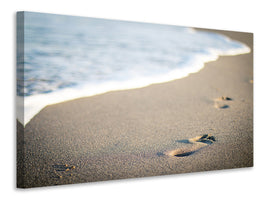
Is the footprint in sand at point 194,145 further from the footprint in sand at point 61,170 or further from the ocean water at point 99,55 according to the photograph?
the footprint in sand at point 61,170

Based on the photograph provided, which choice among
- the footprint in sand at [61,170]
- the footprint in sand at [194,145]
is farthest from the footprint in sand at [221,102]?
the footprint in sand at [61,170]

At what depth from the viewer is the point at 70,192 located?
8.29 feet

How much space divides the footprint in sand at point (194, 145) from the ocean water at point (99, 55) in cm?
60

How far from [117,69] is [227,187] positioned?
4.63ft

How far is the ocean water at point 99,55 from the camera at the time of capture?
2456 mm

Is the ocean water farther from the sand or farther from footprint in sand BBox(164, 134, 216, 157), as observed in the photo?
footprint in sand BBox(164, 134, 216, 157)

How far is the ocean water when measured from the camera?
2.46 metres

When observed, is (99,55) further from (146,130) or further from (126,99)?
(146,130)

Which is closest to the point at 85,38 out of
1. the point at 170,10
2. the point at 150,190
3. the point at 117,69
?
the point at 117,69

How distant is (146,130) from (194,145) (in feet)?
1.42

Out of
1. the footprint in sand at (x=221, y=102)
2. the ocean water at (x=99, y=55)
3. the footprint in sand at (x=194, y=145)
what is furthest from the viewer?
the footprint in sand at (x=221, y=102)

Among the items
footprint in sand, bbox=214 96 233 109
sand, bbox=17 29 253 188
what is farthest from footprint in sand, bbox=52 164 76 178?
footprint in sand, bbox=214 96 233 109

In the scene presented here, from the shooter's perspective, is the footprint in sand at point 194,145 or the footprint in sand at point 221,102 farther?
the footprint in sand at point 221,102
